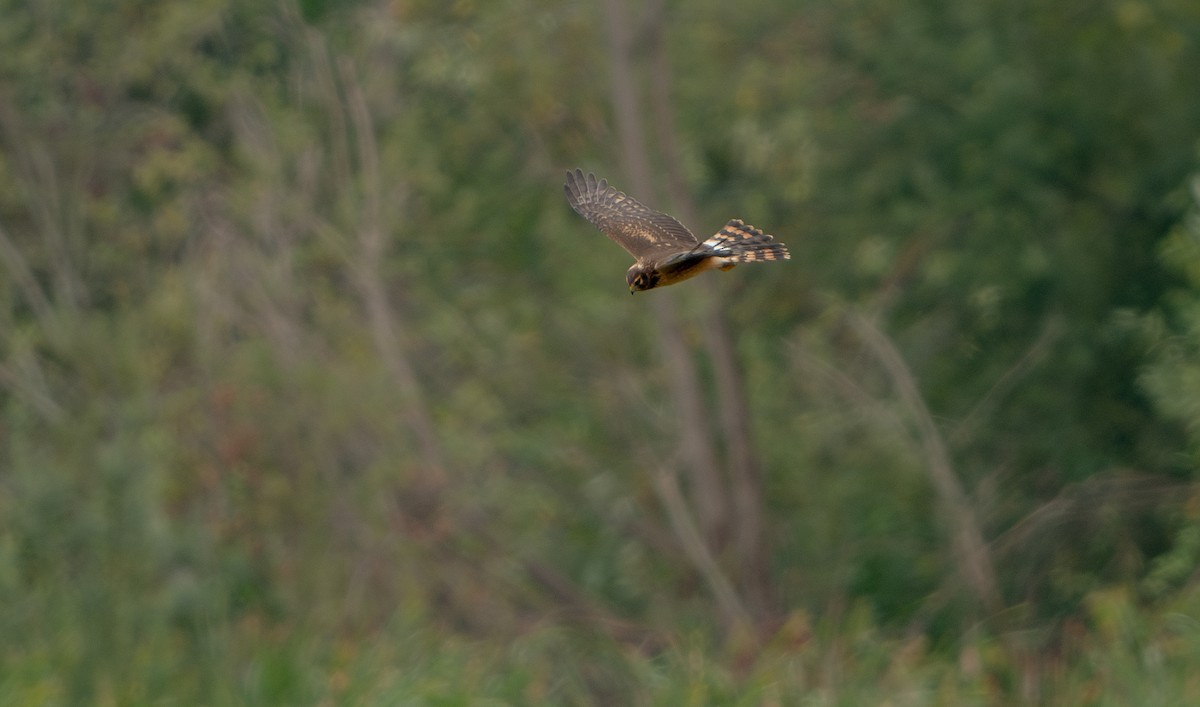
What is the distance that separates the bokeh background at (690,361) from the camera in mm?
13172

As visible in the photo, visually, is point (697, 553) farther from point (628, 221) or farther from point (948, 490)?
point (628, 221)

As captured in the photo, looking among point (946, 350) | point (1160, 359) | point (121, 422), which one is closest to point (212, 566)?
point (121, 422)

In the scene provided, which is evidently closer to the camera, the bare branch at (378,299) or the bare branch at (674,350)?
the bare branch at (674,350)

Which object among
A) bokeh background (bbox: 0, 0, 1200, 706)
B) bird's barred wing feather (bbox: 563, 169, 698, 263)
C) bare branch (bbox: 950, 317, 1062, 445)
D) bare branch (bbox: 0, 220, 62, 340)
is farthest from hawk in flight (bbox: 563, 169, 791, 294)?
bare branch (bbox: 0, 220, 62, 340)

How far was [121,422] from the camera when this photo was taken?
1359 centimetres

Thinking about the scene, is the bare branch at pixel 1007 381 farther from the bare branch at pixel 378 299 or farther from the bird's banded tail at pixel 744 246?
the bird's banded tail at pixel 744 246

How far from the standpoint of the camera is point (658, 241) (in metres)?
6.98

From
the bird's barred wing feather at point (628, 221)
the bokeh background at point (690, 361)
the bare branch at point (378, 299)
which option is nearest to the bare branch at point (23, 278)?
the bokeh background at point (690, 361)

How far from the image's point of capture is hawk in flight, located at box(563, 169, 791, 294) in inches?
242

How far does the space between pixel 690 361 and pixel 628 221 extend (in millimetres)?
6075

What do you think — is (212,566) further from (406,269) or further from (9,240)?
(9,240)

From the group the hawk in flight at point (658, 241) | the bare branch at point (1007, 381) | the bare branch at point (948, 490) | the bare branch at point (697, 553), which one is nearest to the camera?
the hawk in flight at point (658, 241)

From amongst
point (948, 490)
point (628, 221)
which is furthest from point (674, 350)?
point (628, 221)

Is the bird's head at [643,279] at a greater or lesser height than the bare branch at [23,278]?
lesser
